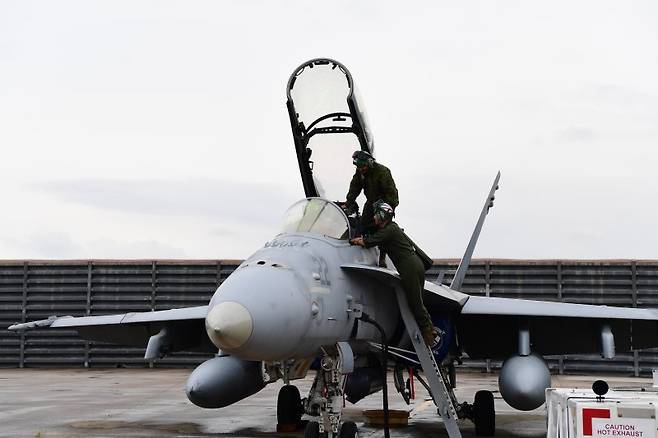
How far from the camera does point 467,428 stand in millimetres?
11227

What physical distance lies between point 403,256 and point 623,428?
2.39 meters

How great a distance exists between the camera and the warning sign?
634 centimetres

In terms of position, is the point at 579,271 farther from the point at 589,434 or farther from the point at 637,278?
the point at 589,434

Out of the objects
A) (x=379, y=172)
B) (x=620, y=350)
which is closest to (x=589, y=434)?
(x=379, y=172)

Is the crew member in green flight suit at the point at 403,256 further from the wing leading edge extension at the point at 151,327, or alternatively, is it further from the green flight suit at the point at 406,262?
the wing leading edge extension at the point at 151,327

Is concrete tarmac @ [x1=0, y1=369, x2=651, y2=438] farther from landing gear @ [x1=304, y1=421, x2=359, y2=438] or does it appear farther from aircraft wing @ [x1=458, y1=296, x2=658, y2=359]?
landing gear @ [x1=304, y1=421, x2=359, y2=438]

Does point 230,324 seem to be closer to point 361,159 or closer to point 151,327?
point 361,159

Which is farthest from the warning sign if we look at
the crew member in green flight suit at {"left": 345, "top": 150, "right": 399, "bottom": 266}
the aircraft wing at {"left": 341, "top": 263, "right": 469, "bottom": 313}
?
the crew member in green flight suit at {"left": 345, "top": 150, "right": 399, "bottom": 266}

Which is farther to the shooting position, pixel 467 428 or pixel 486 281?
pixel 486 281

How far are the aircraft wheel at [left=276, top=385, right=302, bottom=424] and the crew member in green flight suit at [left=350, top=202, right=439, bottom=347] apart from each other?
3312 millimetres

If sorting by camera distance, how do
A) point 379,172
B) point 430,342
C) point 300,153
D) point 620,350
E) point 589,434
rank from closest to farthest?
point 589,434 < point 430,342 < point 379,172 < point 300,153 < point 620,350

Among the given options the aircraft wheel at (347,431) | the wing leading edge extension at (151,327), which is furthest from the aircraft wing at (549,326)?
the wing leading edge extension at (151,327)

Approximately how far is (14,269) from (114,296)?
11.1ft

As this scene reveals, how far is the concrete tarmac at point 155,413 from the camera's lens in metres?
9.93
